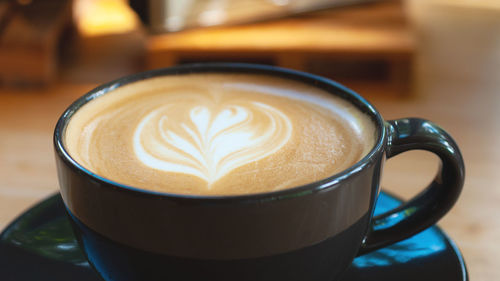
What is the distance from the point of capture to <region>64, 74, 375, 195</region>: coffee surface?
16.8 inches

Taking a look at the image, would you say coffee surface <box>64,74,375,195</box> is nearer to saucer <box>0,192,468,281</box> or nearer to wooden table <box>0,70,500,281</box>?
saucer <box>0,192,468,281</box>

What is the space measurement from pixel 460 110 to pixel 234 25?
48 cm

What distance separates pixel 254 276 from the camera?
0.39 metres

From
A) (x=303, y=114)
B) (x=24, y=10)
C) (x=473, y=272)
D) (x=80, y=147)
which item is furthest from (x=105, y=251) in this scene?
(x=24, y=10)

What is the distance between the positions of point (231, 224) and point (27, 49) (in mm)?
863

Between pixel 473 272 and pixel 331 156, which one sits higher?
pixel 331 156

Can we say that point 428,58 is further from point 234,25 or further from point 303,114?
point 303,114

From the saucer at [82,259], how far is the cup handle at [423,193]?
0.02 meters

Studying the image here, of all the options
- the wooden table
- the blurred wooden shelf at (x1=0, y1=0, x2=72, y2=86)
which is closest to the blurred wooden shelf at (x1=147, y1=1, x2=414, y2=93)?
the wooden table

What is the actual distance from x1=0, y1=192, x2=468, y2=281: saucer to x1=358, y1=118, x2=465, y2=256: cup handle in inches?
1.0

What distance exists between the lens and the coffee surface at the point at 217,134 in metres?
0.43

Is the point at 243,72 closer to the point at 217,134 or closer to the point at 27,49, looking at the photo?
the point at 217,134

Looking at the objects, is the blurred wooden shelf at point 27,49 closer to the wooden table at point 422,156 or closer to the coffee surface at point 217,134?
the wooden table at point 422,156

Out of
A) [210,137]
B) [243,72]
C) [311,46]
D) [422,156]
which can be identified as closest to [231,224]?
[210,137]
